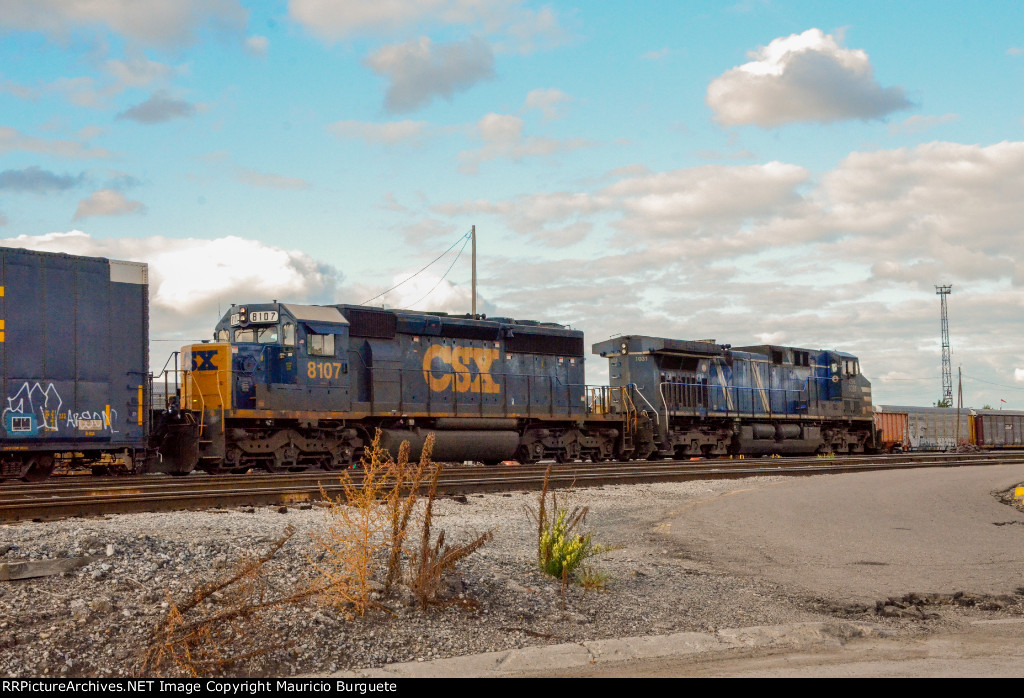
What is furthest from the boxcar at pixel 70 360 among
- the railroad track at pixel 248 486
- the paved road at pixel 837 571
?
the paved road at pixel 837 571

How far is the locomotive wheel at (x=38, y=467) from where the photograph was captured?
15.2 m

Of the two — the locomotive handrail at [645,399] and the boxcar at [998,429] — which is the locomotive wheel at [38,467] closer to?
the locomotive handrail at [645,399]

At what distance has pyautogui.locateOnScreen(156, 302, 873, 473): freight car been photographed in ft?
Answer: 60.0

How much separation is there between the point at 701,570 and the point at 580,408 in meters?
16.2

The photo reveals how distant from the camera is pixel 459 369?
71.9ft

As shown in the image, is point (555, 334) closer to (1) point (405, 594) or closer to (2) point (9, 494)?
(2) point (9, 494)

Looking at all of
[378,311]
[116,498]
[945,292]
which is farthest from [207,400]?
[945,292]

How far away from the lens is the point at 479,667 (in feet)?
16.5

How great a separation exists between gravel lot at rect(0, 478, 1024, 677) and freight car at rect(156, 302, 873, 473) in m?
9.23

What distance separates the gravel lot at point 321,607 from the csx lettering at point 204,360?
370 inches

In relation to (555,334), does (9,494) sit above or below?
below

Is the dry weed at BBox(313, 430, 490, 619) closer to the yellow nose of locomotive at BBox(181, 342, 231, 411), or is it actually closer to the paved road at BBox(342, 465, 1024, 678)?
the paved road at BBox(342, 465, 1024, 678)

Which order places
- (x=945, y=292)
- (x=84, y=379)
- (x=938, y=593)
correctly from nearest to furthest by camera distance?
(x=938, y=593) → (x=84, y=379) → (x=945, y=292)

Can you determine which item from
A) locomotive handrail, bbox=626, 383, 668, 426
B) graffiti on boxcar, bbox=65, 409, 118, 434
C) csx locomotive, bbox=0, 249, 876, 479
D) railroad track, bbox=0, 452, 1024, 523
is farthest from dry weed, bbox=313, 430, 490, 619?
locomotive handrail, bbox=626, 383, 668, 426
